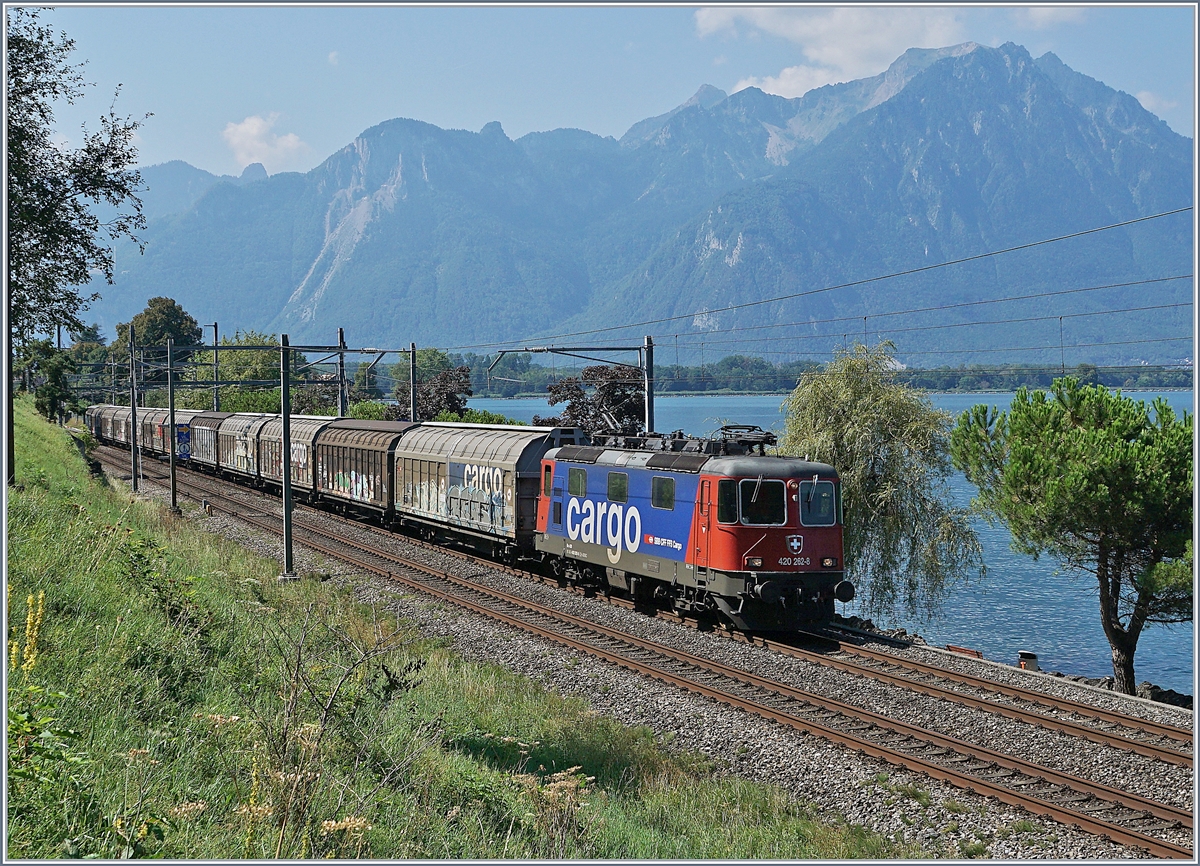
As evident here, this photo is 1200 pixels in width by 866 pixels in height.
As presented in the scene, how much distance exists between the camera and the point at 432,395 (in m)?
73.5

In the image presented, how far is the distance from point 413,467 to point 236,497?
16.1 m

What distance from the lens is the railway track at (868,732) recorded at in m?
10.5

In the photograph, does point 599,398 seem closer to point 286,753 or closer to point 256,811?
point 286,753

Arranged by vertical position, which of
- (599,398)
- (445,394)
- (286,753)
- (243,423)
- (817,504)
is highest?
(445,394)

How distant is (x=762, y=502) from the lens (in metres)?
18.5

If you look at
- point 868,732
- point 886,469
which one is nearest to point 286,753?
point 868,732

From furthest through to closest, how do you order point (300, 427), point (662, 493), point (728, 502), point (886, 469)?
point (300, 427), point (886, 469), point (662, 493), point (728, 502)

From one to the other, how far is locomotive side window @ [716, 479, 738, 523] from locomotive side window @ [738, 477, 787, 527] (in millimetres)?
115

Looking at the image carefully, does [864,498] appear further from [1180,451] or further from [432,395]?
[432,395]

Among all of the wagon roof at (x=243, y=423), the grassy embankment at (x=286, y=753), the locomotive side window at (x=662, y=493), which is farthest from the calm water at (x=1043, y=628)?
the wagon roof at (x=243, y=423)

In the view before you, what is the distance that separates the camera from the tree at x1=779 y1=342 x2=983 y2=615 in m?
29.8

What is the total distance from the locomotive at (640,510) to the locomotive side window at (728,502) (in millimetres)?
23

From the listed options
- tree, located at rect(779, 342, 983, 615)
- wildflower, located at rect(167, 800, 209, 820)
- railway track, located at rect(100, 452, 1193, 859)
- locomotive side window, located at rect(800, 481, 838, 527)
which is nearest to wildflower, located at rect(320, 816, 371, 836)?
wildflower, located at rect(167, 800, 209, 820)

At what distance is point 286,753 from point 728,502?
11.6 metres
